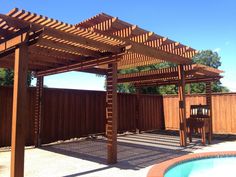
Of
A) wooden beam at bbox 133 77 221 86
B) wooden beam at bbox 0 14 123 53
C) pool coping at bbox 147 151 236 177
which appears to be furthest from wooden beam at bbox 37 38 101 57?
wooden beam at bbox 133 77 221 86

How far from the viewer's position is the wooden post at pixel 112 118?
6.09 m

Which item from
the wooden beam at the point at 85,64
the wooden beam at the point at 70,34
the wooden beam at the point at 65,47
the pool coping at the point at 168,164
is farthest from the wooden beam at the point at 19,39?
the pool coping at the point at 168,164

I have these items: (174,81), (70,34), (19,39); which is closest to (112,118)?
(70,34)

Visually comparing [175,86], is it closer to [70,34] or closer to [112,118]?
[112,118]

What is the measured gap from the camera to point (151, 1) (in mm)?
9453

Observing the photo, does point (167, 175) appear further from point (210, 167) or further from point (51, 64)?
Result: point (51, 64)

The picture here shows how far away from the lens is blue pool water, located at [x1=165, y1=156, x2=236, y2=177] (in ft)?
17.9

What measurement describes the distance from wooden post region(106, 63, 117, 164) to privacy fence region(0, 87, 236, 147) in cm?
343

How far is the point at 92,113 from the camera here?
36.6ft

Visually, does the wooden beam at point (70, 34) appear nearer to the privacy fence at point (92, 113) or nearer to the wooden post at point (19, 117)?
the wooden post at point (19, 117)

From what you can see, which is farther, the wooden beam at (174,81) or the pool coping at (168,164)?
the wooden beam at (174,81)

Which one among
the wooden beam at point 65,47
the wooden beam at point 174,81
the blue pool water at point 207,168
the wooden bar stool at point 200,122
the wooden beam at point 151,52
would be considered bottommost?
the blue pool water at point 207,168

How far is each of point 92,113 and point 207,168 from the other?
611 centimetres

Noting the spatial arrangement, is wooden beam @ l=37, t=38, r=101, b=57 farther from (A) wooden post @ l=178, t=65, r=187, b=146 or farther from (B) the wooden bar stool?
(B) the wooden bar stool
